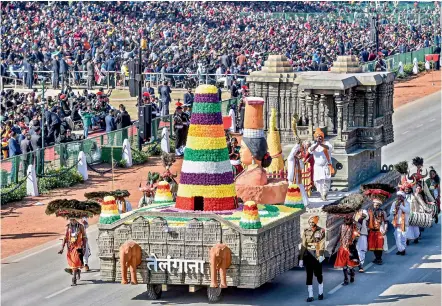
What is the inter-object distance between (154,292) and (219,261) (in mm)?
1704

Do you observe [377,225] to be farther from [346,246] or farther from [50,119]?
[50,119]

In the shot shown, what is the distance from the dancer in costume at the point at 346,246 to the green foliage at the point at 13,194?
12.0m

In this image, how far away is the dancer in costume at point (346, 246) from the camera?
92.3 feet

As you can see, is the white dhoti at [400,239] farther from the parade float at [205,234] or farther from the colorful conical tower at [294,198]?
the parade float at [205,234]

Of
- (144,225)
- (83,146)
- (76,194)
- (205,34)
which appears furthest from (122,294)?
(205,34)

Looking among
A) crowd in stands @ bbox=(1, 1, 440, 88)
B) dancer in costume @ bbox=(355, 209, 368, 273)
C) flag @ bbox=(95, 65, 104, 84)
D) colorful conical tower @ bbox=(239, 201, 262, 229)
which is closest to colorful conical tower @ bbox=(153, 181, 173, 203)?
colorful conical tower @ bbox=(239, 201, 262, 229)

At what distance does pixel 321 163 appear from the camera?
31609mm

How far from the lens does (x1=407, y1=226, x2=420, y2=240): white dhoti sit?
106 ft

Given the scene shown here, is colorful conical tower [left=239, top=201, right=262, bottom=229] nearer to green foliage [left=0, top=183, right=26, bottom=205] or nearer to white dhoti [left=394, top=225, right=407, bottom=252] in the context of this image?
white dhoti [left=394, top=225, right=407, bottom=252]

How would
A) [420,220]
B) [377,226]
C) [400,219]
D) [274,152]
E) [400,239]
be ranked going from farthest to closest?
[420,220] < [274,152] < [400,219] < [400,239] < [377,226]

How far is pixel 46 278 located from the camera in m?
29.2

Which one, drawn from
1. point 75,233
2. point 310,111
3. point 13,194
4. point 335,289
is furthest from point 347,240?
point 13,194

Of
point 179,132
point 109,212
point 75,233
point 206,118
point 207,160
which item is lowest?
point 75,233

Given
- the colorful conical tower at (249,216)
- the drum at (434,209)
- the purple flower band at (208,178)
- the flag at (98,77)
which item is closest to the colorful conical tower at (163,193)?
the purple flower band at (208,178)
